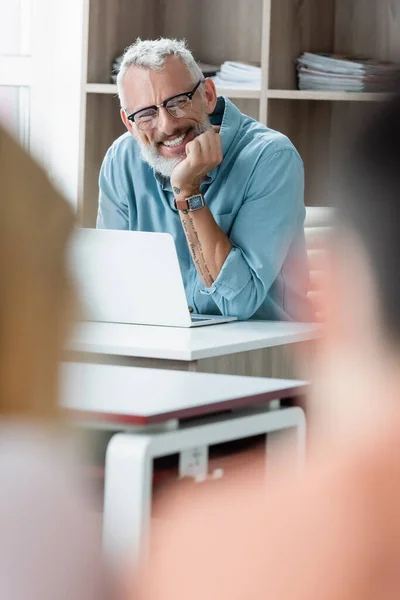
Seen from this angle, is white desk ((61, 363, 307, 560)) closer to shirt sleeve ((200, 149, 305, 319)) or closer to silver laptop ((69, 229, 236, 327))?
silver laptop ((69, 229, 236, 327))

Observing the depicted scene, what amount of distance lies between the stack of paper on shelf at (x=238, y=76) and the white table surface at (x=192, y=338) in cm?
150

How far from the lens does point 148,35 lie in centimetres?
438

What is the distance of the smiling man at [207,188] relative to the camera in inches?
109

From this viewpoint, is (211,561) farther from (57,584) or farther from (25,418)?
(25,418)

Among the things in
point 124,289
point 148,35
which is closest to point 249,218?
point 124,289

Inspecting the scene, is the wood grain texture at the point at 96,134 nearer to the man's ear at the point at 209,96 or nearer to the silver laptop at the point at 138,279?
the man's ear at the point at 209,96

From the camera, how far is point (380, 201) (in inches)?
22.5

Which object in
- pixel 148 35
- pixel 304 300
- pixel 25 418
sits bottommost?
pixel 304 300

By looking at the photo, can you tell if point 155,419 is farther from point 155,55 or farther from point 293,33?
point 293,33

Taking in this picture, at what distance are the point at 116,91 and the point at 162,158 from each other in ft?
3.57

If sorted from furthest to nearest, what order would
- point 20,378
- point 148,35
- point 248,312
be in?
point 148,35 < point 248,312 < point 20,378

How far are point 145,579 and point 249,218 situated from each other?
198 centimetres

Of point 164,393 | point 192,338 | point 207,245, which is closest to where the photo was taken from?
point 164,393

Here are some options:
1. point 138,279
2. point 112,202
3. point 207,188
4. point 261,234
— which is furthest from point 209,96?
point 138,279
